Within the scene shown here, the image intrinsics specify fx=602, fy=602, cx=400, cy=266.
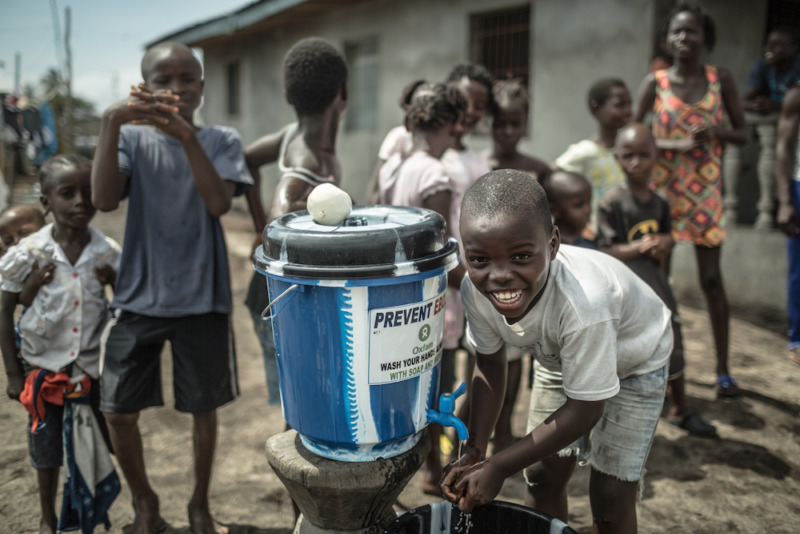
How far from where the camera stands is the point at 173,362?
2338 millimetres

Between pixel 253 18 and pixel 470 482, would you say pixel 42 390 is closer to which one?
pixel 470 482

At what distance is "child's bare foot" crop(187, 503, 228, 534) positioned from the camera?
2.35 metres

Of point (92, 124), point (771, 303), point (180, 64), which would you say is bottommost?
point (771, 303)

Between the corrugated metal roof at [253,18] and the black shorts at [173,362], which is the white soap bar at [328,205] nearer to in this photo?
the black shorts at [173,362]

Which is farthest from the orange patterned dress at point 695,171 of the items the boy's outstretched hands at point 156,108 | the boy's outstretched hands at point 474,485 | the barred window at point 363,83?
the barred window at point 363,83

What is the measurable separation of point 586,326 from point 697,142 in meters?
2.28

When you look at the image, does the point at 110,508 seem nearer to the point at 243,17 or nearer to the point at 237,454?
the point at 237,454

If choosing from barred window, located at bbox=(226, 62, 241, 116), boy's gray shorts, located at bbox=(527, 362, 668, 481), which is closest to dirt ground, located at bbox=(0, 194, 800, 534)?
boy's gray shorts, located at bbox=(527, 362, 668, 481)

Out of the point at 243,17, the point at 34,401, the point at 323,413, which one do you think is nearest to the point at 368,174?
the point at 243,17

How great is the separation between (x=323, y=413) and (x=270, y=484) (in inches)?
56.1

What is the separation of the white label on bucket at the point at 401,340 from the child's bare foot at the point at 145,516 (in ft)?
4.40

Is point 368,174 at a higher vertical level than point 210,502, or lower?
higher

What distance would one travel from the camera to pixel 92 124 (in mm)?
29672

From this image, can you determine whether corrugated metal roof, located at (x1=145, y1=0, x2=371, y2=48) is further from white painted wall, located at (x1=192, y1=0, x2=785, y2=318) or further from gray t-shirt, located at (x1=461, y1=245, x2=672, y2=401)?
gray t-shirt, located at (x1=461, y1=245, x2=672, y2=401)
